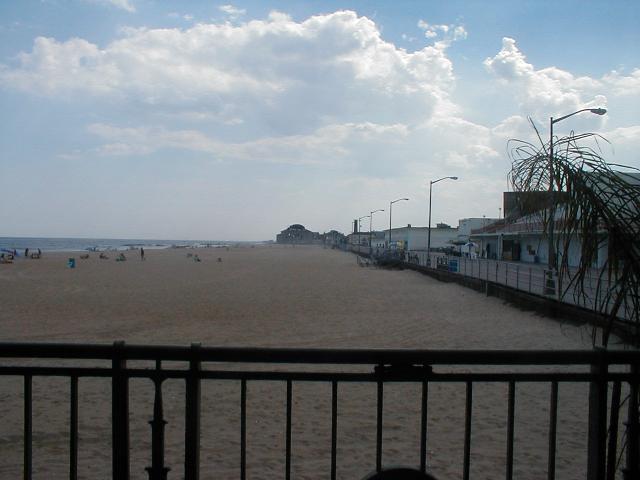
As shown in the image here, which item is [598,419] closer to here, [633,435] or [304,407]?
[633,435]

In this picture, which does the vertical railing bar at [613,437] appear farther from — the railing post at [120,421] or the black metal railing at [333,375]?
the railing post at [120,421]

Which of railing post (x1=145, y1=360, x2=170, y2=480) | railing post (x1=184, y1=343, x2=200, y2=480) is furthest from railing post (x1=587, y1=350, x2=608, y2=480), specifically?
railing post (x1=145, y1=360, x2=170, y2=480)

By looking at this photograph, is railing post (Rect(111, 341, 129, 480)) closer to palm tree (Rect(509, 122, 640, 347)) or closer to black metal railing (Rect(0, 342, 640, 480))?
black metal railing (Rect(0, 342, 640, 480))

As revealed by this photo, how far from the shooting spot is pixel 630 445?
111 inches

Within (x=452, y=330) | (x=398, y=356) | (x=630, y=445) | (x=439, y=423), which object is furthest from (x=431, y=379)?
(x=452, y=330)

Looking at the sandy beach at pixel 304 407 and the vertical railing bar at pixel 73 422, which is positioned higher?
the vertical railing bar at pixel 73 422

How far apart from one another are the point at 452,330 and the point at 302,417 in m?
8.88

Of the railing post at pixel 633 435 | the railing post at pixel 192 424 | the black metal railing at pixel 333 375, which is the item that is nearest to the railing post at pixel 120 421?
the black metal railing at pixel 333 375

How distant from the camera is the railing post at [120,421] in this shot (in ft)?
9.16

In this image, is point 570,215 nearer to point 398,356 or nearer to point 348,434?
point 398,356

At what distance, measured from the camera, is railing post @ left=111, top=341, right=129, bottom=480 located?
279 cm

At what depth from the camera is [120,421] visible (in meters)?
2.82

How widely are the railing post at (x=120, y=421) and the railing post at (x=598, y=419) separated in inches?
96.7

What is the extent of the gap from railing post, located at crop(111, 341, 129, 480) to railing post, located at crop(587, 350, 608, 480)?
246 cm
